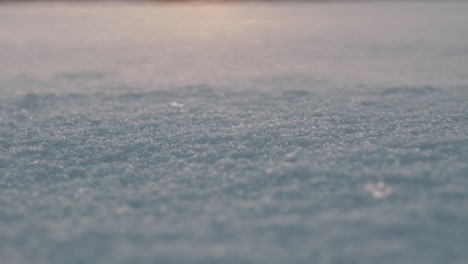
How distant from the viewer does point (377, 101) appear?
2.65 meters

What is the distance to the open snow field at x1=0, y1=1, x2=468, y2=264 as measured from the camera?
1.29 meters

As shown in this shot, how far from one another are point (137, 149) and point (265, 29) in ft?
11.1

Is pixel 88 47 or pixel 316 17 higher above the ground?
pixel 316 17

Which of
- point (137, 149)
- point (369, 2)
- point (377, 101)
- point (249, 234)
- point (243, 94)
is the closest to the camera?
point (249, 234)

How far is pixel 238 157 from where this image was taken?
1.89 metres

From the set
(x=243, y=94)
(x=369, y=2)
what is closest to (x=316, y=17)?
(x=369, y=2)

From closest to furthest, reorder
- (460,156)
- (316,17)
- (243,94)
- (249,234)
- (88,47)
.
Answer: (249,234) < (460,156) < (243,94) < (88,47) < (316,17)

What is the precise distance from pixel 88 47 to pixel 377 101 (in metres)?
3.52

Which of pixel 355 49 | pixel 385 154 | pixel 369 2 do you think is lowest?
pixel 385 154

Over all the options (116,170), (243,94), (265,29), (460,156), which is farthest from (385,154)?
(265,29)

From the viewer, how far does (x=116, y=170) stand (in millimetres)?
1815

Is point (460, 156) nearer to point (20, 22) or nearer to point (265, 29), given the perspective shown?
point (265, 29)

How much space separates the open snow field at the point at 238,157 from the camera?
129 centimetres

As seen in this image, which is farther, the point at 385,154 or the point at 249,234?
the point at 385,154
